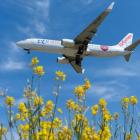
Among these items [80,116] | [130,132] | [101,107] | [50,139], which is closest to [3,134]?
[50,139]

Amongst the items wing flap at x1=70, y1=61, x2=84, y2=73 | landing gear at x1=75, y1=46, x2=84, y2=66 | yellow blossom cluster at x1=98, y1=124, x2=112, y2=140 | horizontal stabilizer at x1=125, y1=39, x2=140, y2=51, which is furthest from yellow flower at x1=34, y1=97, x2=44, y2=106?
horizontal stabilizer at x1=125, y1=39, x2=140, y2=51

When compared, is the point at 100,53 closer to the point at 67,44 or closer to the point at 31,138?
the point at 67,44

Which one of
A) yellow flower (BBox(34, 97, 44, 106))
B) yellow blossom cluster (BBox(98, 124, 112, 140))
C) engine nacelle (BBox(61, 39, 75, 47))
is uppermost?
engine nacelle (BBox(61, 39, 75, 47))

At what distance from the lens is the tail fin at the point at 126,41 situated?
43.8 meters

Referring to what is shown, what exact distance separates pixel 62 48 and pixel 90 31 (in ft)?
13.5

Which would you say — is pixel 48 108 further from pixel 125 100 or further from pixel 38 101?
pixel 125 100

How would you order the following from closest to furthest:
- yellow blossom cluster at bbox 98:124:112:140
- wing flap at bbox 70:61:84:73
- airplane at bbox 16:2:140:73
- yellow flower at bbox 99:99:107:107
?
yellow blossom cluster at bbox 98:124:112:140 < yellow flower at bbox 99:99:107:107 < airplane at bbox 16:2:140:73 < wing flap at bbox 70:61:84:73

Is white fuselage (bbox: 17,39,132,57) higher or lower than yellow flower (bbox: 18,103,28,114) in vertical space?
higher

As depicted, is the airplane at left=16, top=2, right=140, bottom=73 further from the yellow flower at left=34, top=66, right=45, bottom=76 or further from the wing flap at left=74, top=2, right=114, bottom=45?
the yellow flower at left=34, top=66, right=45, bottom=76

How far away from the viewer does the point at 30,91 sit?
3309mm

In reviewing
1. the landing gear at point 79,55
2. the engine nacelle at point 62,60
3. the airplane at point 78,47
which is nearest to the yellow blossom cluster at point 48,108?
the airplane at point 78,47

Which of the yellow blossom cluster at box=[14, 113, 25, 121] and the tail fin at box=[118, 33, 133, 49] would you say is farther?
the tail fin at box=[118, 33, 133, 49]

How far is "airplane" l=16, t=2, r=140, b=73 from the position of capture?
102 feet

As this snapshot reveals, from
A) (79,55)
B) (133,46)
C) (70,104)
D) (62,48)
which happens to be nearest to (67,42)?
(62,48)
